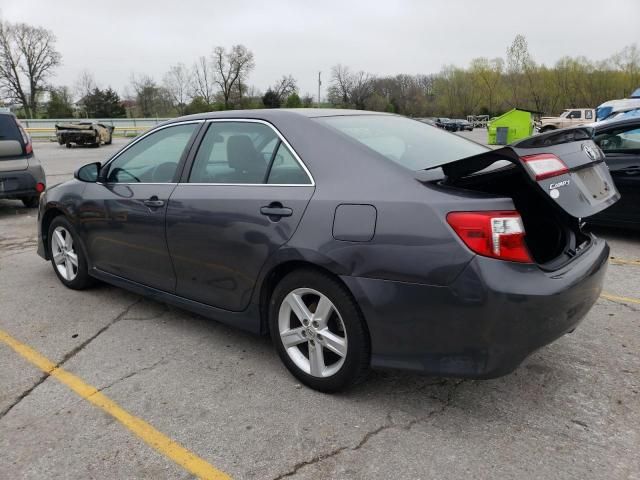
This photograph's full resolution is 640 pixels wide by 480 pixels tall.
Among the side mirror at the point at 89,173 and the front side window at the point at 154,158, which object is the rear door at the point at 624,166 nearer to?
the front side window at the point at 154,158

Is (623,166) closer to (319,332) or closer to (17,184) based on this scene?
(319,332)

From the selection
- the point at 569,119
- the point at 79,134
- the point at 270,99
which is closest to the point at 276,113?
the point at 79,134

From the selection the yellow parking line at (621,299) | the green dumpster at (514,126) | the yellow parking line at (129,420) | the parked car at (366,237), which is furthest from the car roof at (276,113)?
the green dumpster at (514,126)

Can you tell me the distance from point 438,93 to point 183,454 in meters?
105

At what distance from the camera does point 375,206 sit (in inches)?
100

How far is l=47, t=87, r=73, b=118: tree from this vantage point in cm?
6300

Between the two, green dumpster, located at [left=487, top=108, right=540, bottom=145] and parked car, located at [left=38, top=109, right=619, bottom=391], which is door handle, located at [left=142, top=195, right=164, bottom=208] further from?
green dumpster, located at [left=487, top=108, right=540, bottom=145]

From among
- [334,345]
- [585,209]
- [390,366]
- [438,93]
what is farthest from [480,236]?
[438,93]

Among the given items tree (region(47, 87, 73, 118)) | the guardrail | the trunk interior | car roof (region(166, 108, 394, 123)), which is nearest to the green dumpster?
car roof (region(166, 108, 394, 123))

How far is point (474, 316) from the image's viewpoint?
7.63ft

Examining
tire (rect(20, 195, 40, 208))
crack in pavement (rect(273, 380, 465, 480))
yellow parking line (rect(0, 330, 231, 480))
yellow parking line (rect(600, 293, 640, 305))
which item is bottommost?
yellow parking line (rect(600, 293, 640, 305))

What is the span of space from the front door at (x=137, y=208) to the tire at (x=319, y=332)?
1036mm

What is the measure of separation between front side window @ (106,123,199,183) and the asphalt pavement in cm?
114

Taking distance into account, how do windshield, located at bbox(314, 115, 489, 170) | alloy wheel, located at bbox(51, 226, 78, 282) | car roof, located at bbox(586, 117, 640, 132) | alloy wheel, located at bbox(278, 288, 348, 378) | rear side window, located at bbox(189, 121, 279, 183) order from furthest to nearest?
car roof, located at bbox(586, 117, 640, 132) → alloy wheel, located at bbox(51, 226, 78, 282) → rear side window, located at bbox(189, 121, 279, 183) → windshield, located at bbox(314, 115, 489, 170) → alloy wheel, located at bbox(278, 288, 348, 378)
